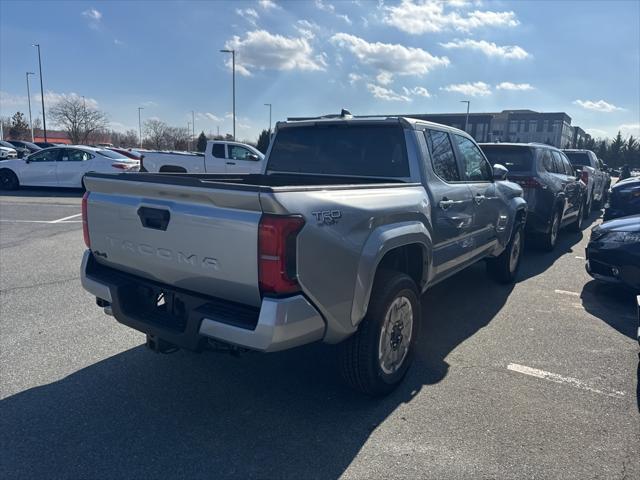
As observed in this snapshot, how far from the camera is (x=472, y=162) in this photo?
5.10 m

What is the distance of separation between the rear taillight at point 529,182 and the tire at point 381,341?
5202 millimetres

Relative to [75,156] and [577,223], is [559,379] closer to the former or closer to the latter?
[577,223]

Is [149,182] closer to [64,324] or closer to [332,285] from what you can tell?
[332,285]

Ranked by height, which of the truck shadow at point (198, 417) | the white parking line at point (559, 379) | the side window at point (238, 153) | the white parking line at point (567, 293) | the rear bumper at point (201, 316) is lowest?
the truck shadow at point (198, 417)

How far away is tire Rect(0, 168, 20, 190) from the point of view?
1580 cm

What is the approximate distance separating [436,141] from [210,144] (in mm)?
14228

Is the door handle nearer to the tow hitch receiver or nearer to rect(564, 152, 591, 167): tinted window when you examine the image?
the tow hitch receiver

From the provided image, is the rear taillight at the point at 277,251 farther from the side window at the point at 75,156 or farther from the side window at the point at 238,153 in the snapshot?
the side window at the point at 238,153

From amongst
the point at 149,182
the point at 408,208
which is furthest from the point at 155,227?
the point at 408,208

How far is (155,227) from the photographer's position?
2.87 metres

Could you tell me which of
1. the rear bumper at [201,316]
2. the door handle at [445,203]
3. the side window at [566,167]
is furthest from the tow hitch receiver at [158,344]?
the side window at [566,167]

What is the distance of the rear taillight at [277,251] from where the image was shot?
7.89 ft

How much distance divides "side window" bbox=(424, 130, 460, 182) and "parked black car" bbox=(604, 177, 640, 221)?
7271 mm

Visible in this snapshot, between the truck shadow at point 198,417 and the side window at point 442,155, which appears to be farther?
the side window at point 442,155
